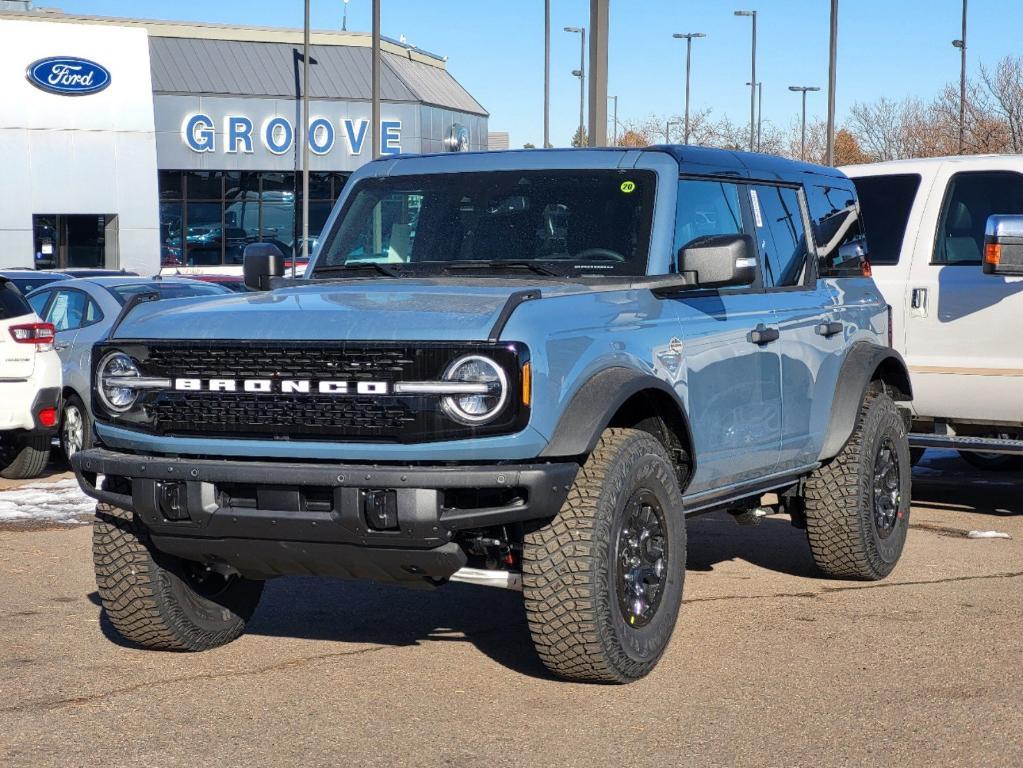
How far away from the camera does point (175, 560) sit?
20.2 feet

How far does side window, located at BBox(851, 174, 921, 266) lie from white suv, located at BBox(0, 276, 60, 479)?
622cm

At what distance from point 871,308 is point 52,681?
4697mm

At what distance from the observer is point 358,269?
22.8ft

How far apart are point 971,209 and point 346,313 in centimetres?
570

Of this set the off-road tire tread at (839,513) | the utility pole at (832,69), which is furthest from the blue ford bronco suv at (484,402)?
the utility pole at (832,69)

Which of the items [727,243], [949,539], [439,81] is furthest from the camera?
[439,81]

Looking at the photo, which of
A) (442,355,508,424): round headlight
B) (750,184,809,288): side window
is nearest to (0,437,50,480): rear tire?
(750,184,809,288): side window

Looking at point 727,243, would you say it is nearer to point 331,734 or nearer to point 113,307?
point 331,734

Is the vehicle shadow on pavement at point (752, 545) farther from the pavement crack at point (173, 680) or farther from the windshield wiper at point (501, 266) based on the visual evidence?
the pavement crack at point (173, 680)

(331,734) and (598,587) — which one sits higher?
(598,587)

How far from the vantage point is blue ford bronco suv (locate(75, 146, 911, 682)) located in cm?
529

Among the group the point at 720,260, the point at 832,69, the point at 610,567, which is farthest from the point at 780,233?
the point at 832,69

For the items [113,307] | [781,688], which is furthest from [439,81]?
[781,688]

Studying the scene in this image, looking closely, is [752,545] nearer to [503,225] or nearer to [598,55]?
[503,225]
